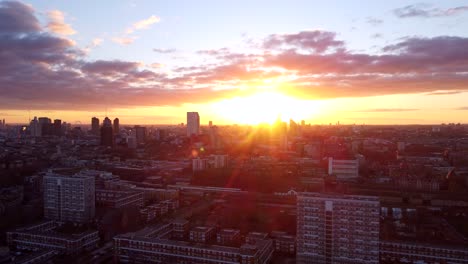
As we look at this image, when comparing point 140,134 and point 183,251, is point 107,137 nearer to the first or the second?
point 140,134

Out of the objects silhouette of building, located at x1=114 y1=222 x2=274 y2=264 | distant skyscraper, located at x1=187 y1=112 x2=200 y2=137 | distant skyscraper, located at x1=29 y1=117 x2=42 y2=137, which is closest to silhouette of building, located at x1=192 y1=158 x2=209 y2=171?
silhouette of building, located at x1=114 y1=222 x2=274 y2=264

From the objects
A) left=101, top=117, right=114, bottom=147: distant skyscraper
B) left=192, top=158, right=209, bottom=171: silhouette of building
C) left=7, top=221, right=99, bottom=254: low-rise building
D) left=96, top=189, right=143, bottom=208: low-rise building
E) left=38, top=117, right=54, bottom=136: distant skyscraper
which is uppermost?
left=38, top=117, right=54, bottom=136: distant skyscraper

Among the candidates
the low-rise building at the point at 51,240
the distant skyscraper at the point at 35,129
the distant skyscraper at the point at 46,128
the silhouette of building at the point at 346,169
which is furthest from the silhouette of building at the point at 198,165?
the distant skyscraper at the point at 46,128

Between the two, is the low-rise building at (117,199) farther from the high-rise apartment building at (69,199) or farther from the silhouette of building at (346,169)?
the silhouette of building at (346,169)

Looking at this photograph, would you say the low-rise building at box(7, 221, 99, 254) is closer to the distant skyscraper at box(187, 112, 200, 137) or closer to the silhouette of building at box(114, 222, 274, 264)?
the silhouette of building at box(114, 222, 274, 264)

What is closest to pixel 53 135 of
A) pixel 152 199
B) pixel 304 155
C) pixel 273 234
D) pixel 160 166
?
pixel 160 166

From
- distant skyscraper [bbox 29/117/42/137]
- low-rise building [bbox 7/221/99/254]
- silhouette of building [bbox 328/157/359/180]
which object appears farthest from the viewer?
distant skyscraper [bbox 29/117/42/137]
